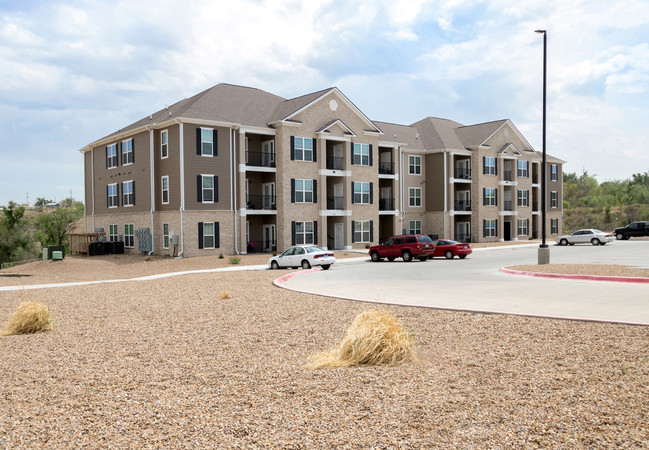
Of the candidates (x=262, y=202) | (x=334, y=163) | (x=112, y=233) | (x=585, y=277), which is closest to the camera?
(x=585, y=277)

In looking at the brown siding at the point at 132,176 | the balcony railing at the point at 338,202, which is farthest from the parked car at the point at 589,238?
the brown siding at the point at 132,176

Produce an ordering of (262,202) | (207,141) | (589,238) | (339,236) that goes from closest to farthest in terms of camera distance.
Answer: (207,141)
(262,202)
(339,236)
(589,238)

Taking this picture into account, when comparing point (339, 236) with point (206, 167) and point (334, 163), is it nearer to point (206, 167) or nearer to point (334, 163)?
point (334, 163)

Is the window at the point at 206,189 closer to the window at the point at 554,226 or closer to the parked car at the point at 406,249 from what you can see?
the parked car at the point at 406,249

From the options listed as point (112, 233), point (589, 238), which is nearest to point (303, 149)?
point (112, 233)

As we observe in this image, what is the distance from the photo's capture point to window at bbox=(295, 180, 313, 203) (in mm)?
41859

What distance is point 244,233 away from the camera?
3984cm

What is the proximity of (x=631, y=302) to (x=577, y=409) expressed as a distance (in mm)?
8797

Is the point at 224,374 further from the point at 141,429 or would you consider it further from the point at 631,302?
the point at 631,302

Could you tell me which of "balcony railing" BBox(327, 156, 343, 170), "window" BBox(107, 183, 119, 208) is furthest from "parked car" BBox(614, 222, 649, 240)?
"window" BBox(107, 183, 119, 208)

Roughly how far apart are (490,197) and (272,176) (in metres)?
25.9

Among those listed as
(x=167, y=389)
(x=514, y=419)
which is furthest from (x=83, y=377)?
(x=514, y=419)

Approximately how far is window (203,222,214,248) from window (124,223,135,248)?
27.6ft

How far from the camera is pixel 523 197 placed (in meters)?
62.1
